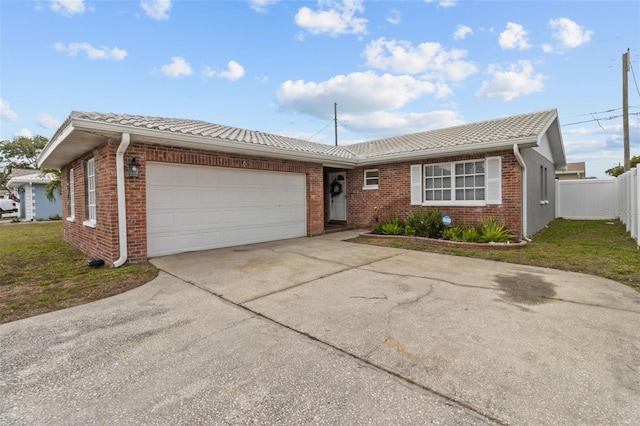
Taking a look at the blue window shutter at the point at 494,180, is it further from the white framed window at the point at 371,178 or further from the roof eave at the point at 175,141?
the roof eave at the point at 175,141

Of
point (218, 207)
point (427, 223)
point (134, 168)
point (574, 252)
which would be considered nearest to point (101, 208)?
point (134, 168)

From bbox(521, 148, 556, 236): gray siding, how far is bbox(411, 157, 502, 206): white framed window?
979 mm

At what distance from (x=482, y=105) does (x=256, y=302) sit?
1731 cm

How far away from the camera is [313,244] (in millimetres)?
9031

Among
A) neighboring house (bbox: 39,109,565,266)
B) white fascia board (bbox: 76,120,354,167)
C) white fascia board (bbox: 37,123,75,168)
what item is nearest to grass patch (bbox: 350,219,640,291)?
neighboring house (bbox: 39,109,565,266)

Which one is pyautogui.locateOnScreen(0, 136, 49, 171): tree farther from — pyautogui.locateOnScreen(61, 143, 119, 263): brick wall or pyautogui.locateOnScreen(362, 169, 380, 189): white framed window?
pyautogui.locateOnScreen(362, 169, 380, 189): white framed window

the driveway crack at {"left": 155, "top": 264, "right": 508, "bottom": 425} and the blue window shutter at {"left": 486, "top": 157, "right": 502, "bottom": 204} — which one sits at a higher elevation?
the blue window shutter at {"left": 486, "top": 157, "right": 502, "bottom": 204}

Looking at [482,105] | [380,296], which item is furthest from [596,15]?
[380,296]

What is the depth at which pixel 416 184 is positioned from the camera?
10.7 m

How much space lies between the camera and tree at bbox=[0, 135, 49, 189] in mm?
40188

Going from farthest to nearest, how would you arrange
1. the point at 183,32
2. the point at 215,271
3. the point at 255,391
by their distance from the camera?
the point at 183,32 < the point at 215,271 < the point at 255,391

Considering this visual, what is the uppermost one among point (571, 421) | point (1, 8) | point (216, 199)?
point (1, 8)

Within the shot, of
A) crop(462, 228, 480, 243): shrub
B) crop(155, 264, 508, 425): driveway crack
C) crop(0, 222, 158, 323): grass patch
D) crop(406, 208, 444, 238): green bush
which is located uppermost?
crop(406, 208, 444, 238): green bush

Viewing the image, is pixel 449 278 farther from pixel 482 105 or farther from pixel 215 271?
pixel 482 105
